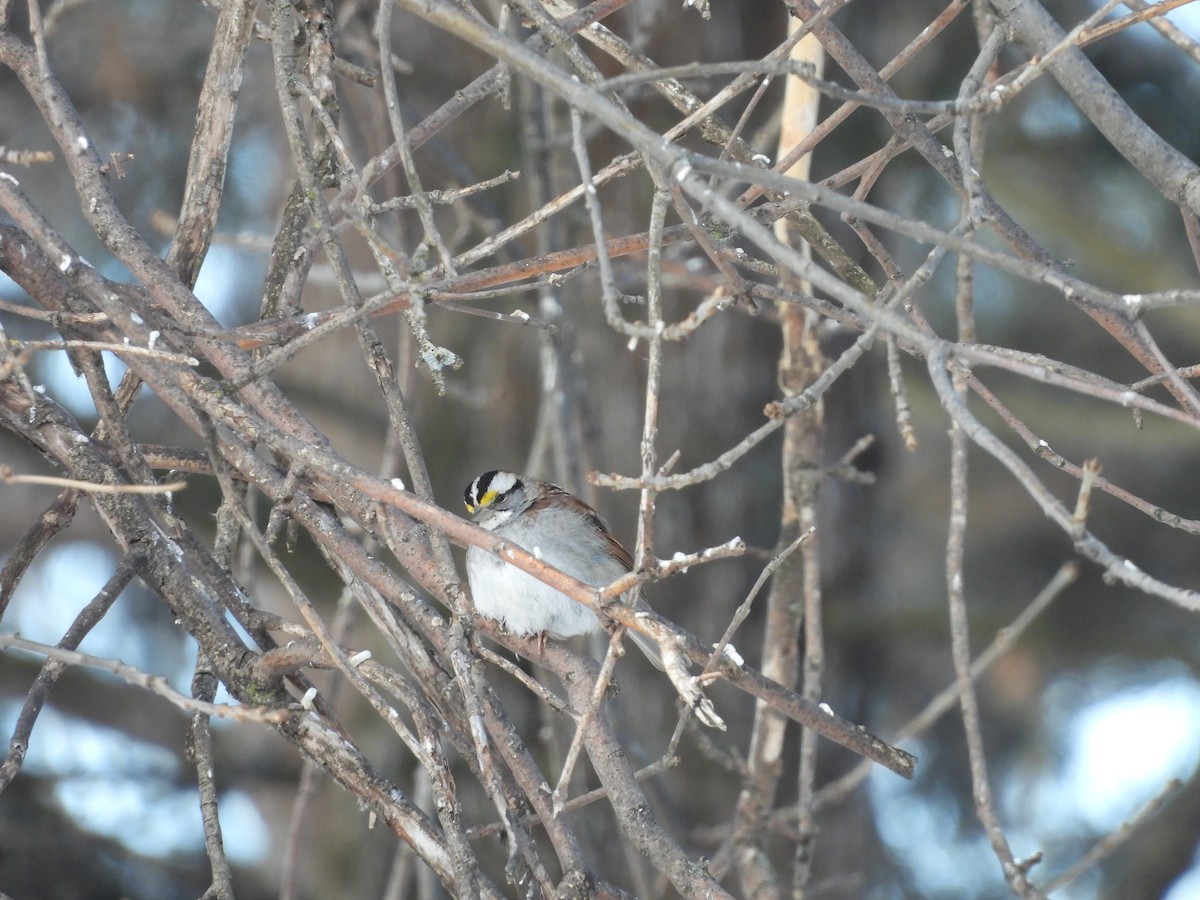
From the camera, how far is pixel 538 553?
3096mm

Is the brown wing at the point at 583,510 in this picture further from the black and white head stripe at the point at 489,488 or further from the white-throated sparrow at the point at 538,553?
the black and white head stripe at the point at 489,488

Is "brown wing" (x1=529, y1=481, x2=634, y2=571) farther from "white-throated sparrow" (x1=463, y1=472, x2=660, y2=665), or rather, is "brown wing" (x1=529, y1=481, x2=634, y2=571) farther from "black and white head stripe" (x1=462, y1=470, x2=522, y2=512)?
"black and white head stripe" (x1=462, y1=470, x2=522, y2=512)

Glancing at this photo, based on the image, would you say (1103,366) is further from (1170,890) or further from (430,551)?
(430,551)

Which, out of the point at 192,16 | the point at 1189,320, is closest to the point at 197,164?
the point at 192,16

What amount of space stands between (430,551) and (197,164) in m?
0.93

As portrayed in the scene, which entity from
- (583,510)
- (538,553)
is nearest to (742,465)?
(583,510)

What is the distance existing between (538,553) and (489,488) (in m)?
1.10

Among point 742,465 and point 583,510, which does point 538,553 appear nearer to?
point 583,510

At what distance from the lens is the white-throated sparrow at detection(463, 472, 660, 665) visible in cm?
329

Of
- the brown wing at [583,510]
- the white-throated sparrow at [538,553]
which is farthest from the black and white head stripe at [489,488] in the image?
the brown wing at [583,510]

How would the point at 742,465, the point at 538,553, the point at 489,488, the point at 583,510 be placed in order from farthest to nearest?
the point at 742,465 < the point at 489,488 < the point at 583,510 < the point at 538,553

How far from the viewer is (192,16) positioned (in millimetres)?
5285

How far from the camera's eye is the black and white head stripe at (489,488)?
4164mm

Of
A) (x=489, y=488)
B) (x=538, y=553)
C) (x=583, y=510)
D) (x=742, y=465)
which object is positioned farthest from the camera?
(x=742, y=465)
